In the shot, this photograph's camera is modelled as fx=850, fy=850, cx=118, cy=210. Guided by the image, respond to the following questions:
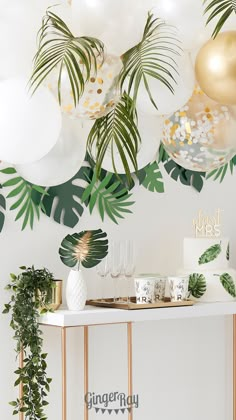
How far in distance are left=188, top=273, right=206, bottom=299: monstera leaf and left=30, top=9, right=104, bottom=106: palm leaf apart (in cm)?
100

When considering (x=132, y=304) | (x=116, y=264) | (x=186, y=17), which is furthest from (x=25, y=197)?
(x=186, y=17)

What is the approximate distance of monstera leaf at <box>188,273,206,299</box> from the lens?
270cm

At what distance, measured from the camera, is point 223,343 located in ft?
10.1

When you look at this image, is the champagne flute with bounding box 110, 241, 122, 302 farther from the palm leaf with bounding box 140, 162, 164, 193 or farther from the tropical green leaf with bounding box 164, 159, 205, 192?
the tropical green leaf with bounding box 164, 159, 205, 192

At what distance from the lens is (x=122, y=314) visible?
8.04ft

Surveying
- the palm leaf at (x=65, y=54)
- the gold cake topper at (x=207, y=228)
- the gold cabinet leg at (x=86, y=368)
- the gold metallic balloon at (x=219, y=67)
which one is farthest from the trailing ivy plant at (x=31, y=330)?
the gold metallic balloon at (x=219, y=67)

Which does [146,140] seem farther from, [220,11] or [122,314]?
[122,314]

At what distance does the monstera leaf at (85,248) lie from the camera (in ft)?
8.38

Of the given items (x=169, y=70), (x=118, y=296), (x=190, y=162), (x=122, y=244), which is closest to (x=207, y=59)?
(x=169, y=70)

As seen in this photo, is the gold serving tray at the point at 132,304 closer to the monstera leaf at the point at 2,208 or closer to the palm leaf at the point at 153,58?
the monstera leaf at the point at 2,208

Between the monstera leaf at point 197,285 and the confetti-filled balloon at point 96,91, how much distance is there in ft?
3.05

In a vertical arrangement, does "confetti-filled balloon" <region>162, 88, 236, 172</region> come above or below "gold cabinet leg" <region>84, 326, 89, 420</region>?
above

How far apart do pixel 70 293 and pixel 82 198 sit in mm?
363

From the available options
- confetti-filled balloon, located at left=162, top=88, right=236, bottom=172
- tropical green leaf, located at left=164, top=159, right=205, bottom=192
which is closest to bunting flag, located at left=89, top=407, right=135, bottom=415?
tropical green leaf, located at left=164, top=159, right=205, bottom=192
